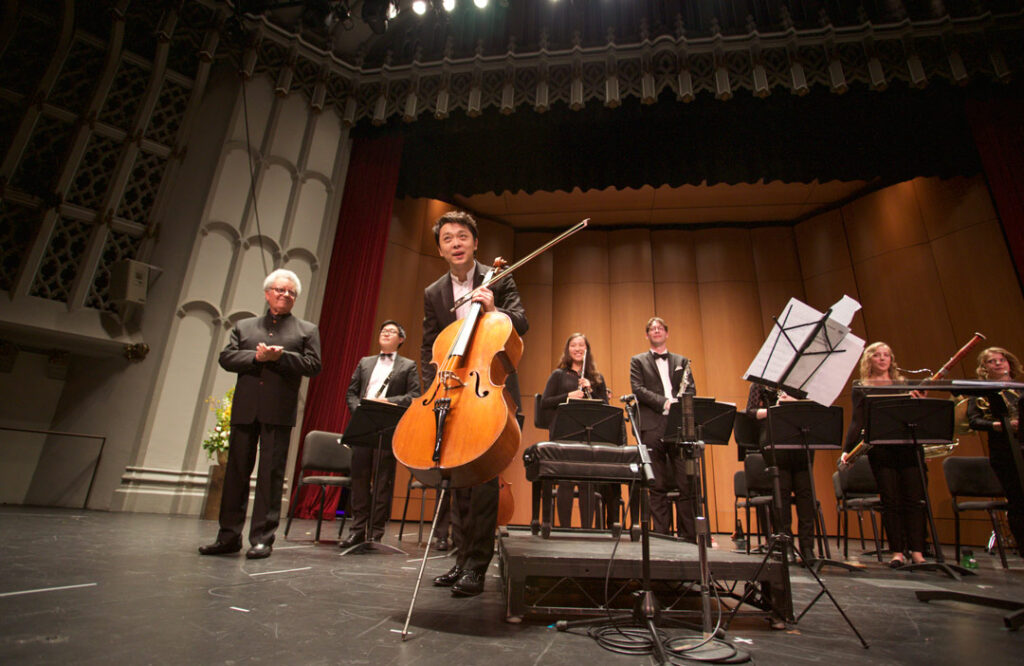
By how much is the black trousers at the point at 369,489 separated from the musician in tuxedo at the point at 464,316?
147 cm

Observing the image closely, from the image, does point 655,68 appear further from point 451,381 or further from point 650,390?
point 451,381

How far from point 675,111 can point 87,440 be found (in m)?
7.50

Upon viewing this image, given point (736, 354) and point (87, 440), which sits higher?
point (736, 354)

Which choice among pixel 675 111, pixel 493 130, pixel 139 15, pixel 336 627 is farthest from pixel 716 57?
pixel 336 627

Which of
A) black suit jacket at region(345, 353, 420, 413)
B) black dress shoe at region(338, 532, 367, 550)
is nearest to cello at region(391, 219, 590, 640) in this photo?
black dress shoe at region(338, 532, 367, 550)

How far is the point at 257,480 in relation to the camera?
2.90m

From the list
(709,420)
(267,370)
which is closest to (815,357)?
(709,420)

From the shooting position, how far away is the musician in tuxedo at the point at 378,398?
3834mm

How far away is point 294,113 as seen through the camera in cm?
649

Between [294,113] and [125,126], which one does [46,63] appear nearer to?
[125,126]

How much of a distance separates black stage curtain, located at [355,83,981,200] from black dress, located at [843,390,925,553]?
3802 millimetres

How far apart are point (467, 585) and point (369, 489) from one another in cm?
211

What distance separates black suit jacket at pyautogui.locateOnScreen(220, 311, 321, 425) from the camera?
9.71 ft

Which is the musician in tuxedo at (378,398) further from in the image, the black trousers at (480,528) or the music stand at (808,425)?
the music stand at (808,425)
